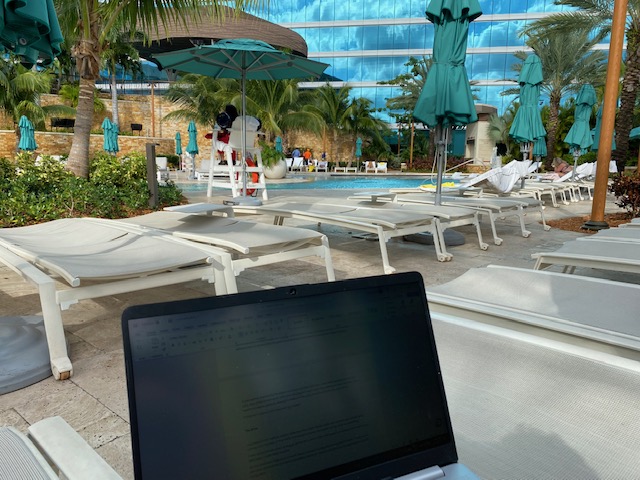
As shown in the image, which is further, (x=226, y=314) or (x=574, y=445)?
(x=574, y=445)

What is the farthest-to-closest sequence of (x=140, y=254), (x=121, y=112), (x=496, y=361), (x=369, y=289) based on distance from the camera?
(x=121, y=112)
(x=140, y=254)
(x=496, y=361)
(x=369, y=289)

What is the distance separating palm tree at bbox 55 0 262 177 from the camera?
6.06 meters

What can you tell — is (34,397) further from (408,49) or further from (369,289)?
(408,49)

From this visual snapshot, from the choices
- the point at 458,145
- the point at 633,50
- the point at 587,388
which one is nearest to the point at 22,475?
the point at 587,388

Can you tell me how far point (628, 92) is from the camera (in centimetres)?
1212

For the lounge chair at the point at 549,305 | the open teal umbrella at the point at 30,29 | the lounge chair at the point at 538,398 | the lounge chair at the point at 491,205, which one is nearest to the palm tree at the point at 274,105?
the lounge chair at the point at 491,205

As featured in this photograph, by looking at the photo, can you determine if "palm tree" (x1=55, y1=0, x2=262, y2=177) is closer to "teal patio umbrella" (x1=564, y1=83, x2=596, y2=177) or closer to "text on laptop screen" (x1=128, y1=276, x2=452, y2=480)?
"text on laptop screen" (x1=128, y1=276, x2=452, y2=480)

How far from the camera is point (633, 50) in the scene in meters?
12.0

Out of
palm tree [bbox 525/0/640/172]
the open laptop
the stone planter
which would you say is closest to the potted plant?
the stone planter

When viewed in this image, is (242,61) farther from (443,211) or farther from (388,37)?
(388,37)

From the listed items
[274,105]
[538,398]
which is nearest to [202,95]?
[274,105]

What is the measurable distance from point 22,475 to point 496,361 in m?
1.25

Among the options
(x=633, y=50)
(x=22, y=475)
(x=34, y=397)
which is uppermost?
(x=633, y=50)

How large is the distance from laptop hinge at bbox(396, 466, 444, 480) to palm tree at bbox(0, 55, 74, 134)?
23.7m
